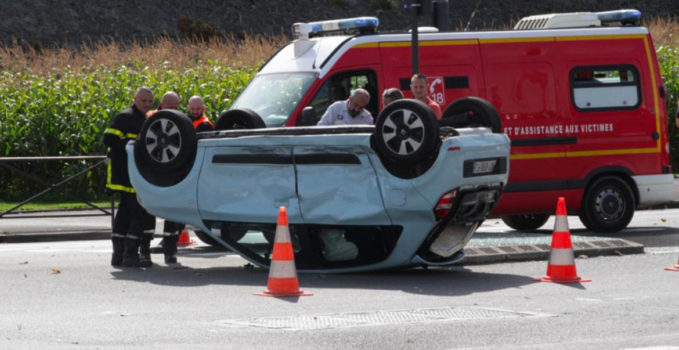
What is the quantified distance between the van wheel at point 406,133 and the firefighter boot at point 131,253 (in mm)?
2961

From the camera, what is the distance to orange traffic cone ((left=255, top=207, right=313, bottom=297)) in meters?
10.7

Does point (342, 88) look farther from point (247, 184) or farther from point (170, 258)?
point (247, 184)

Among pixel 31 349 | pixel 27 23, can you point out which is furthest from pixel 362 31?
pixel 27 23

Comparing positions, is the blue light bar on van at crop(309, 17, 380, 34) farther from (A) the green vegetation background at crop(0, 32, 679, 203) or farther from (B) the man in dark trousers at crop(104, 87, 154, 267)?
(A) the green vegetation background at crop(0, 32, 679, 203)

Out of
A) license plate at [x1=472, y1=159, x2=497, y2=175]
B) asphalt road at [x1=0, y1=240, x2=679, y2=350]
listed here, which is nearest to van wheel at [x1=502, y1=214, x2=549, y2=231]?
asphalt road at [x1=0, y1=240, x2=679, y2=350]

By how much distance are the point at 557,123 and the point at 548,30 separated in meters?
1.19

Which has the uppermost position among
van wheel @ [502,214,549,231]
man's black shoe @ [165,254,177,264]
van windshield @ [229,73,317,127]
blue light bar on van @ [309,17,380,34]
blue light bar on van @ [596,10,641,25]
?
blue light bar on van @ [309,17,380,34]

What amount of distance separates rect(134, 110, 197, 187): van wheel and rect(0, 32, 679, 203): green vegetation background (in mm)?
10480

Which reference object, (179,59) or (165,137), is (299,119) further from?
(179,59)

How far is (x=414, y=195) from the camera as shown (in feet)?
37.9

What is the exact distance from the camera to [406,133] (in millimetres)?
11422

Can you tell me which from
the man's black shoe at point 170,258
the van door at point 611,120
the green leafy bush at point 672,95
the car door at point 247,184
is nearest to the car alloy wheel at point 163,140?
the car door at point 247,184

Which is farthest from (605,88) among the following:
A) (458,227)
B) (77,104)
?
(77,104)

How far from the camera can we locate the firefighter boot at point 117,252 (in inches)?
519
